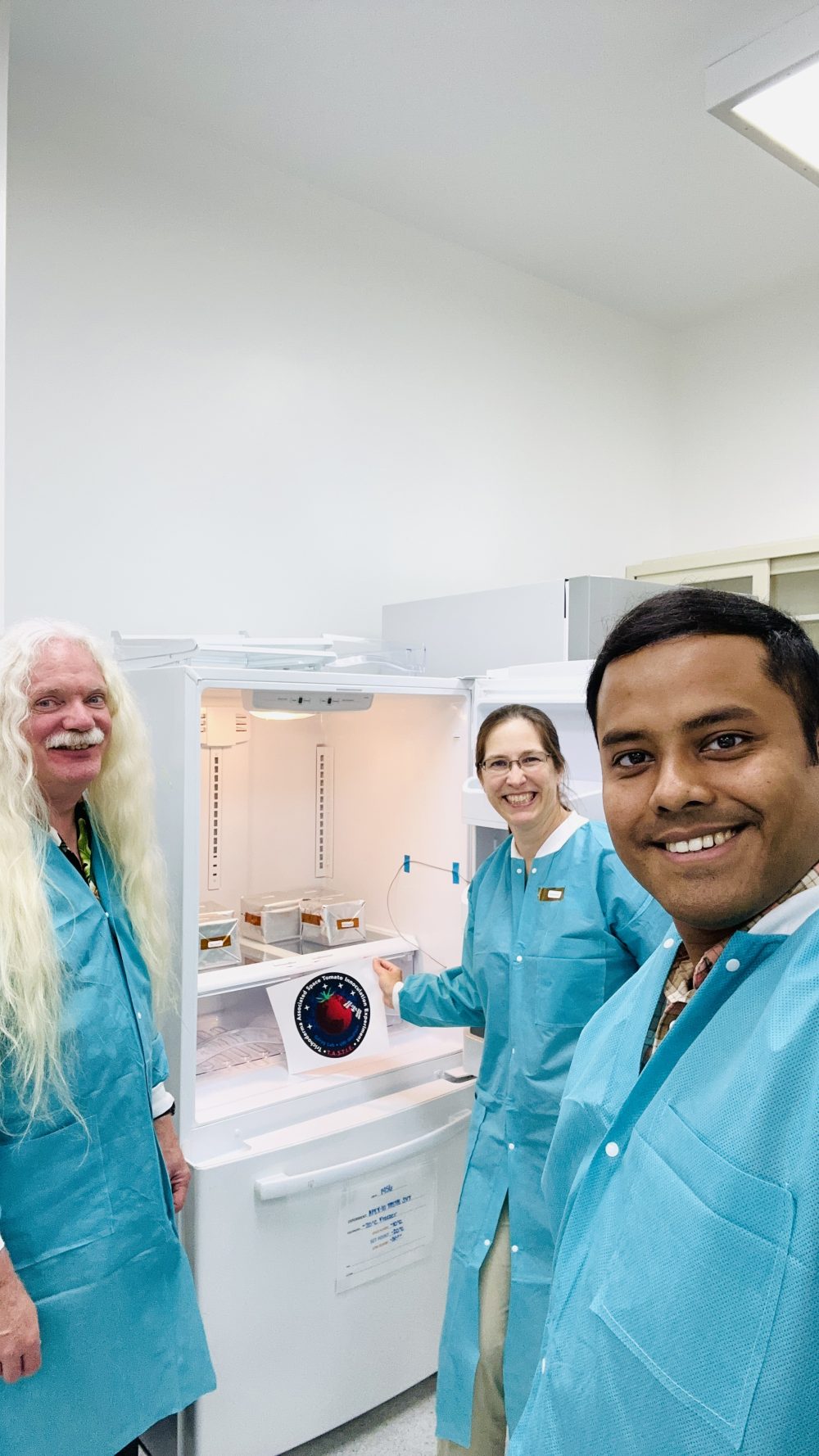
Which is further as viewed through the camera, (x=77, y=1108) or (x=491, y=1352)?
(x=491, y=1352)

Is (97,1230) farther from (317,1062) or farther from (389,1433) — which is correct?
(389,1433)

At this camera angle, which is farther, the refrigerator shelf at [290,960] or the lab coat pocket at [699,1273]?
the refrigerator shelf at [290,960]

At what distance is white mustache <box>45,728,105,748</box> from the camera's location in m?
1.46

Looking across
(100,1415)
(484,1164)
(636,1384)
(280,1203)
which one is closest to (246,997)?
(280,1203)

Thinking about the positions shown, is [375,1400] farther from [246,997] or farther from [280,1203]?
[246,997]

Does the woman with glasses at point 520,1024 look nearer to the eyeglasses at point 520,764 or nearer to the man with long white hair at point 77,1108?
the eyeglasses at point 520,764

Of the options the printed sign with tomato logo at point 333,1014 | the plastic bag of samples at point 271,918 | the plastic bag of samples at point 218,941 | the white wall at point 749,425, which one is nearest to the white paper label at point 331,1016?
the printed sign with tomato logo at point 333,1014

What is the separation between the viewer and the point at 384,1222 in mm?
1893

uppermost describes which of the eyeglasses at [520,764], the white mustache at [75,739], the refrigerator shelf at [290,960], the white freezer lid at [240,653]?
the white freezer lid at [240,653]

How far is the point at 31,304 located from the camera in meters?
2.09

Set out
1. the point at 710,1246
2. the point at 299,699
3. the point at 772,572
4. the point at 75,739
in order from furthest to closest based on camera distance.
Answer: the point at 772,572, the point at 299,699, the point at 75,739, the point at 710,1246

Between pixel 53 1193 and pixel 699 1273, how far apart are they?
1026 mm

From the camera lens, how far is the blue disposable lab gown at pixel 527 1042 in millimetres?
1575

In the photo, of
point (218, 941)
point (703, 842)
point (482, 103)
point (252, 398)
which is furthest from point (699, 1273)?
point (482, 103)
